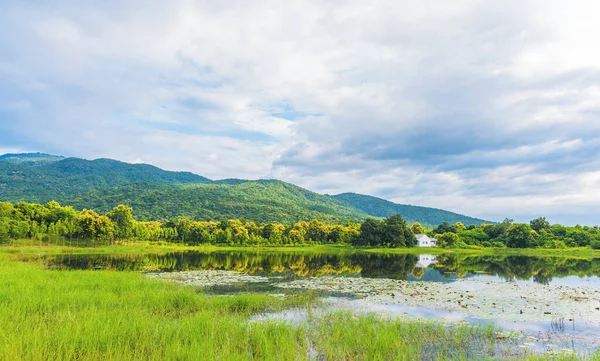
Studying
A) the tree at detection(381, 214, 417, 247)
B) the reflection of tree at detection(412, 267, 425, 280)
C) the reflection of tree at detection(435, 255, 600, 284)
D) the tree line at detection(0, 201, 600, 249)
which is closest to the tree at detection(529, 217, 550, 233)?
the tree line at detection(0, 201, 600, 249)

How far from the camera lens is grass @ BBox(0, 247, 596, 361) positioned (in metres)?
8.34

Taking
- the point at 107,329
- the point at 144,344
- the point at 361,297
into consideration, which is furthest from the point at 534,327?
the point at 107,329

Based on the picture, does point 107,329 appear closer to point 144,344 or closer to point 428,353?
point 144,344

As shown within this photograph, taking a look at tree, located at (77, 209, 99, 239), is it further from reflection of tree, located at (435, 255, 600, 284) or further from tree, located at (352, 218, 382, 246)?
reflection of tree, located at (435, 255, 600, 284)

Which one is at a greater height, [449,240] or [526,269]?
[449,240]

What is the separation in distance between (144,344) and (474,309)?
601 inches

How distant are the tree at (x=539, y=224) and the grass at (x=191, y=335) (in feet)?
386

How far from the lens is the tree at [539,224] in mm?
108500

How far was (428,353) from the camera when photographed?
33.6 ft

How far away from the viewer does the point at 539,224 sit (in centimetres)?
11100

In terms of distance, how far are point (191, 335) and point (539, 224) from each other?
128512 mm

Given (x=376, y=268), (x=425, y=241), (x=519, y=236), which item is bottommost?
(x=376, y=268)

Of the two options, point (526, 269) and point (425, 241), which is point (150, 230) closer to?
point (425, 241)

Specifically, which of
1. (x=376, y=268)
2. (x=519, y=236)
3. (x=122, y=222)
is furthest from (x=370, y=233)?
(x=122, y=222)
